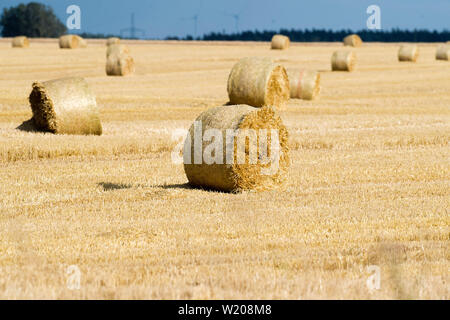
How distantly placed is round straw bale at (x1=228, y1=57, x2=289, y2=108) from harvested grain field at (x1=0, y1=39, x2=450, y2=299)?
75cm

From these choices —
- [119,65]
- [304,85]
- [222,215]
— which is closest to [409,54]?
[119,65]

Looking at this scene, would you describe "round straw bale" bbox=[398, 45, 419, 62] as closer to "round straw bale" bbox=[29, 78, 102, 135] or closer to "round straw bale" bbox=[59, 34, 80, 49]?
"round straw bale" bbox=[59, 34, 80, 49]

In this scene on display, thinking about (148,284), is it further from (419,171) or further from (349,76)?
(349,76)

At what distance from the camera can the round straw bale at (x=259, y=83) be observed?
20094mm

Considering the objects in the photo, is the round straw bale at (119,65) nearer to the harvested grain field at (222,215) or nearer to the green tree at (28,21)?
the harvested grain field at (222,215)

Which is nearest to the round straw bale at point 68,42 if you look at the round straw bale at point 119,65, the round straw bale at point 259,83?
the round straw bale at point 119,65

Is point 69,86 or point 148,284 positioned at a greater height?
point 69,86

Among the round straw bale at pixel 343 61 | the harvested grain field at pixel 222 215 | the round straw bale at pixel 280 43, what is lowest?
the harvested grain field at pixel 222 215

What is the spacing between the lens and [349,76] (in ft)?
107

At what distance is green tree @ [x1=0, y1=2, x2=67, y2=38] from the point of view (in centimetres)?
9756

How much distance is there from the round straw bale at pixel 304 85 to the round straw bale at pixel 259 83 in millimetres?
2752

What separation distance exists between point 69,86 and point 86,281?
10871 millimetres

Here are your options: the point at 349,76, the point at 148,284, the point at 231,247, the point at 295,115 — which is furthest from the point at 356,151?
the point at 349,76

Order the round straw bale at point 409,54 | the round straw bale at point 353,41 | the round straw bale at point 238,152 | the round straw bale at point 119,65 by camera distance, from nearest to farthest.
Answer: the round straw bale at point 238,152, the round straw bale at point 119,65, the round straw bale at point 409,54, the round straw bale at point 353,41
